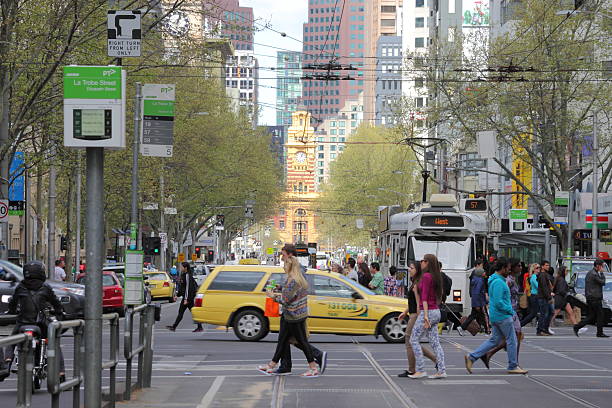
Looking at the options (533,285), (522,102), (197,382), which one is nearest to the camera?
(197,382)

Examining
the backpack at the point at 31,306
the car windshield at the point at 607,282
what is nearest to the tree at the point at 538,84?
the car windshield at the point at 607,282

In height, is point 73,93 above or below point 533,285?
above

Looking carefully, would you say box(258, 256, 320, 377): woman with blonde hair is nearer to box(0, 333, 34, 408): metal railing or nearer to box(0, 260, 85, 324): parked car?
box(0, 333, 34, 408): metal railing

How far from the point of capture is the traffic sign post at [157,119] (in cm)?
3186

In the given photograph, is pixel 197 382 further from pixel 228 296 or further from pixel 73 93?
pixel 228 296

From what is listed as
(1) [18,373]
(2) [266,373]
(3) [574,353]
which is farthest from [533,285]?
(1) [18,373]

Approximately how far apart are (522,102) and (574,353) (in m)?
24.2

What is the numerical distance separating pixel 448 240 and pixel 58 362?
23445 mm

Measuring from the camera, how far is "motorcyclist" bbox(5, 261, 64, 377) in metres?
14.4

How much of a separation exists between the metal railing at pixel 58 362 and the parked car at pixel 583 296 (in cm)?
2220

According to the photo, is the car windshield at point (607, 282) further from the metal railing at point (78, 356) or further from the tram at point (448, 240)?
the metal railing at point (78, 356)

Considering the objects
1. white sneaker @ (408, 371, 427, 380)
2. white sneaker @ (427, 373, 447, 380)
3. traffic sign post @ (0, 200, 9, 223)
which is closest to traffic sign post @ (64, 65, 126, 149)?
white sneaker @ (408, 371, 427, 380)

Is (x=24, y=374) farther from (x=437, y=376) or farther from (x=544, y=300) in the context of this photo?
(x=544, y=300)

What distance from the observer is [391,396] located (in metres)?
14.2
